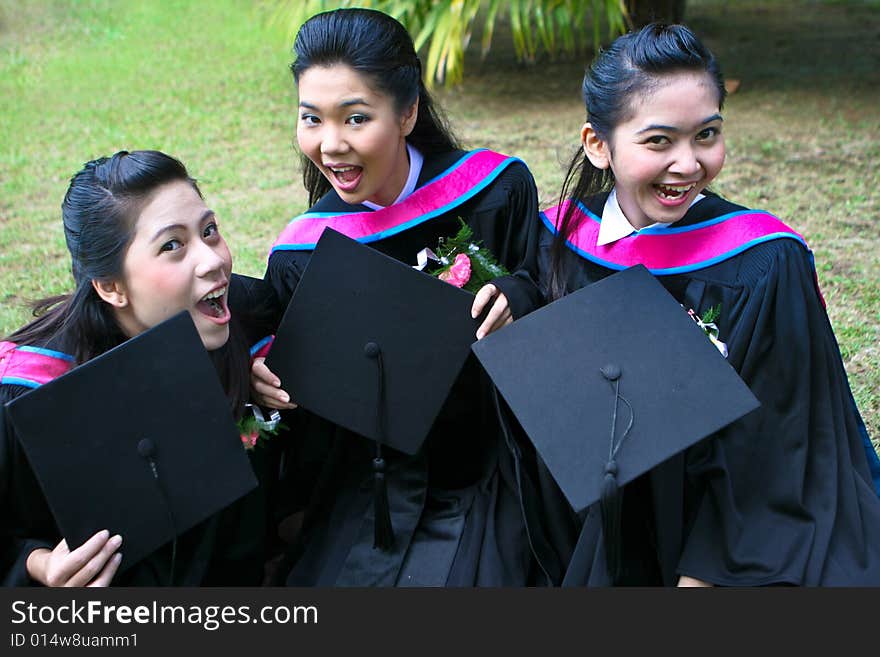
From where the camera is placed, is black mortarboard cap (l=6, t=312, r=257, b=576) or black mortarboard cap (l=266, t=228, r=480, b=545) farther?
black mortarboard cap (l=266, t=228, r=480, b=545)

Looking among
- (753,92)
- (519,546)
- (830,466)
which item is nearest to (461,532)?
(519,546)

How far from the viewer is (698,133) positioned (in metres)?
2.14

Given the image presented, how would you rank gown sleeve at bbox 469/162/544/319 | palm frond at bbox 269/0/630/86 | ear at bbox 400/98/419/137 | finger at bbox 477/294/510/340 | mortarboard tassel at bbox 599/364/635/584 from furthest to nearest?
1. palm frond at bbox 269/0/630/86
2. gown sleeve at bbox 469/162/544/319
3. ear at bbox 400/98/419/137
4. finger at bbox 477/294/510/340
5. mortarboard tassel at bbox 599/364/635/584

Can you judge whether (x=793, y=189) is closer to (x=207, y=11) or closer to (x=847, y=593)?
(x=847, y=593)

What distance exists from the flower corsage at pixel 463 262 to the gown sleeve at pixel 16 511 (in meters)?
1.04

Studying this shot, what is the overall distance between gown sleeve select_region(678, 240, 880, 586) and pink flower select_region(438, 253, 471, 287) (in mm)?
659

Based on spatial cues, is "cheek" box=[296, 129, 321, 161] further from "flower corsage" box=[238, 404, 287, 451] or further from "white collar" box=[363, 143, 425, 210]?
"flower corsage" box=[238, 404, 287, 451]

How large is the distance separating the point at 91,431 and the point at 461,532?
926 mm

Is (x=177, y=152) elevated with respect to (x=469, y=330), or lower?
lower

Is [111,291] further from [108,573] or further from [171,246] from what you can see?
[108,573]

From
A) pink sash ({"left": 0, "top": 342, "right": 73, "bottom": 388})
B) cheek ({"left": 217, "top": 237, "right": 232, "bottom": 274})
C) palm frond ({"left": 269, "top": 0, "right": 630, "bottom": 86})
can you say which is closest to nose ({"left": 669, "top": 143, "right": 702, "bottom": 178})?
cheek ({"left": 217, "top": 237, "right": 232, "bottom": 274})

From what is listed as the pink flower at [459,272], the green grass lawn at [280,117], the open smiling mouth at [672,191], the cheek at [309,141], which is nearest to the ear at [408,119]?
the cheek at [309,141]

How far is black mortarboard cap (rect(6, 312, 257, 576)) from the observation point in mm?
1967

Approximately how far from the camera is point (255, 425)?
232 cm
